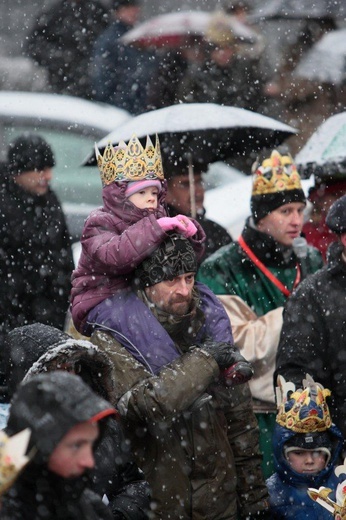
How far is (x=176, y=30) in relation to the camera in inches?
504

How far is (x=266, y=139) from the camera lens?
26.7 ft

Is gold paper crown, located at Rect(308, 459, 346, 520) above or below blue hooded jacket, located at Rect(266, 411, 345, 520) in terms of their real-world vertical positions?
above

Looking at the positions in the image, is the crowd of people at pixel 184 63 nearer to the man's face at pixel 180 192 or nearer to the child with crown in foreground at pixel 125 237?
the man's face at pixel 180 192

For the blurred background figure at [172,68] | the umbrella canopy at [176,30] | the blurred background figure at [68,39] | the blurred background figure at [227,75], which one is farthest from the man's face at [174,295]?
the blurred background figure at [68,39]

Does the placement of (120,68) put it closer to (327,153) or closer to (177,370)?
(327,153)

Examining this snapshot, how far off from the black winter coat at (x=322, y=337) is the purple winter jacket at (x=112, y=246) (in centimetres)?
80

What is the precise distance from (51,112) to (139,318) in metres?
6.04

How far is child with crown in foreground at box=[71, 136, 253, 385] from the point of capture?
533 centimetres

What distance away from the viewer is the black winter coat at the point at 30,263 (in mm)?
7777

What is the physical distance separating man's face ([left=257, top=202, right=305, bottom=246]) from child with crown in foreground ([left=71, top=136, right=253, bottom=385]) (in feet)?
4.28

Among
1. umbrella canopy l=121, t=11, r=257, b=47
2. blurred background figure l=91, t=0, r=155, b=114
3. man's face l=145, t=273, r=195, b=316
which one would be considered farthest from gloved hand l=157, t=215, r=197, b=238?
umbrella canopy l=121, t=11, r=257, b=47

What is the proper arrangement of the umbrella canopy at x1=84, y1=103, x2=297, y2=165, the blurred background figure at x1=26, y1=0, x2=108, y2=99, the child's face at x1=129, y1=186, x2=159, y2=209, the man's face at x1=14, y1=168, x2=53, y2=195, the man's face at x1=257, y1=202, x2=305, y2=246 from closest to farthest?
the child's face at x1=129, y1=186, x2=159, y2=209, the man's face at x1=257, y1=202, x2=305, y2=246, the umbrella canopy at x1=84, y1=103, x2=297, y2=165, the man's face at x1=14, y1=168, x2=53, y2=195, the blurred background figure at x1=26, y1=0, x2=108, y2=99

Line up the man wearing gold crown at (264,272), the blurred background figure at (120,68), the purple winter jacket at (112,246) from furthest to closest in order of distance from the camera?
1. the blurred background figure at (120,68)
2. the man wearing gold crown at (264,272)
3. the purple winter jacket at (112,246)

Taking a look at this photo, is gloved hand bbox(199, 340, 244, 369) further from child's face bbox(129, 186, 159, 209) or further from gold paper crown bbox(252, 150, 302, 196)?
gold paper crown bbox(252, 150, 302, 196)
